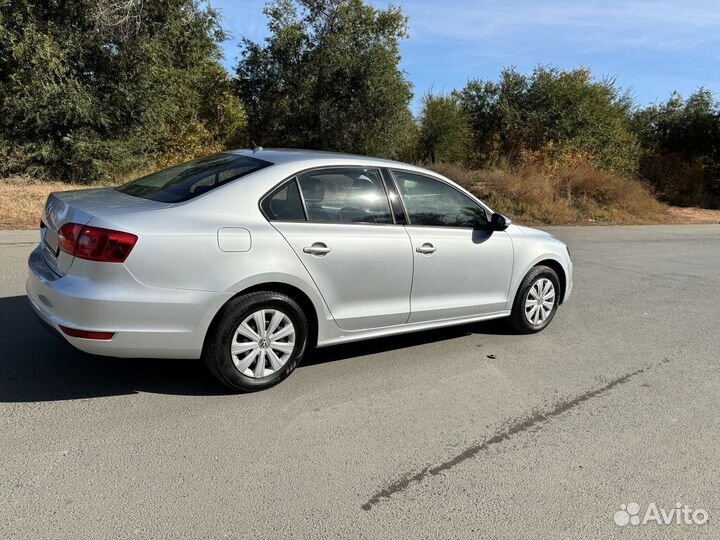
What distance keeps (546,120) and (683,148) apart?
13715 millimetres

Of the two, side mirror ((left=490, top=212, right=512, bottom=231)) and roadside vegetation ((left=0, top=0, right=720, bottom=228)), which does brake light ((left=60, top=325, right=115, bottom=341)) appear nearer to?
side mirror ((left=490, top=212, right=512, bottom=231))

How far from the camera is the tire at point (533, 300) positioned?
218 inches

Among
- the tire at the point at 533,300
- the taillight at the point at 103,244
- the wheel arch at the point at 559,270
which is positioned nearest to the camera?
the taillight at the point at 103,244

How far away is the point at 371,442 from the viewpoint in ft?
11.4

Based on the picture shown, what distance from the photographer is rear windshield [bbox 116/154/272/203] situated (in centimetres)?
402

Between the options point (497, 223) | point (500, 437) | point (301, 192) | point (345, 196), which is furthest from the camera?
point (497, 223)

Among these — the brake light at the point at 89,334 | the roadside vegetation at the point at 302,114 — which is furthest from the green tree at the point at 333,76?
the brake light at the point at 89,334

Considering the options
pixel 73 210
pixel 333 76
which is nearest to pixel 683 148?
pixel 333 76

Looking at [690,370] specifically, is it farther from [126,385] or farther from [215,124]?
[215,124]

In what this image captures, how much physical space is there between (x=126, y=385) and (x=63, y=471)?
3.60 ft

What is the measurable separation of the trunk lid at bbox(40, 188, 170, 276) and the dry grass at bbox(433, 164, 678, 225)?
14.9 m

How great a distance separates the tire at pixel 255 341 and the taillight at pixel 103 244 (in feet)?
2.37

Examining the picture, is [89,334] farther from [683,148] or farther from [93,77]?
[683,148]

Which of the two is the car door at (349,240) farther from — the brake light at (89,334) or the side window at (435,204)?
the brake light at (89,334)
